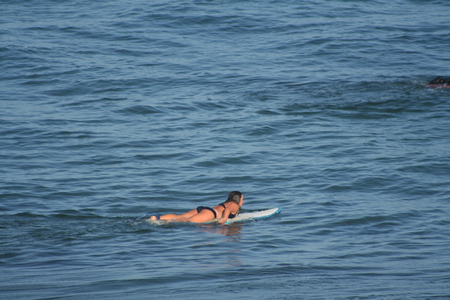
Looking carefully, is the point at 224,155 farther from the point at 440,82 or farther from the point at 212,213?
the point at 440,82

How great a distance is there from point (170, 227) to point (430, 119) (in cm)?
983

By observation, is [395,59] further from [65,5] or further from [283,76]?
[65,5]

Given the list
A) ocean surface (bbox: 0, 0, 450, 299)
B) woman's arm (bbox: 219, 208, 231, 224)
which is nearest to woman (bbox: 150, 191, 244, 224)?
woman's arm (bbox: 219, 208, 231, 224)

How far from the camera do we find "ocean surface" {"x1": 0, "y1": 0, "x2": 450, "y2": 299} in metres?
7.85

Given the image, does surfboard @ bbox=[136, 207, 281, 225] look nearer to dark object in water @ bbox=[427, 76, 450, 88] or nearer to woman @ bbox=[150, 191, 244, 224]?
woman @ bbox=[150, 191, 244, 224]

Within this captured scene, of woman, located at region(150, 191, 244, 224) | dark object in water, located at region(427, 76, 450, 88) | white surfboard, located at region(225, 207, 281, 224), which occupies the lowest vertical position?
white surfboard, located at region(225, 207, 281, 224)

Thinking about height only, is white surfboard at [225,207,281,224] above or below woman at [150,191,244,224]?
below

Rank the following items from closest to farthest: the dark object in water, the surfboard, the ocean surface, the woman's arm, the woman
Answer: the ocean surface → the woman → the woman's arm → the surfboard → the dark object in water

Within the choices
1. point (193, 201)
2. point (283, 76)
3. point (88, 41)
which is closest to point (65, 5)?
point (88, 41)

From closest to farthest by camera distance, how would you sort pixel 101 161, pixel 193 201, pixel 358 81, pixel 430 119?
pixel 193 201 < pixel 101 161 < pixel 430 119 < pixel 358 81

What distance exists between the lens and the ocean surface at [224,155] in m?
7.85

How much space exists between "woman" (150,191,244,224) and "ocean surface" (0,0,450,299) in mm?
259

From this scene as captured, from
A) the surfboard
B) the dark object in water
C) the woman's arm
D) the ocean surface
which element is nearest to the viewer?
the ocean surface

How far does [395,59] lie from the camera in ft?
77.8
